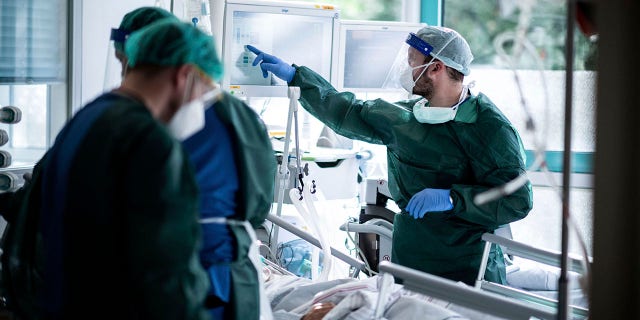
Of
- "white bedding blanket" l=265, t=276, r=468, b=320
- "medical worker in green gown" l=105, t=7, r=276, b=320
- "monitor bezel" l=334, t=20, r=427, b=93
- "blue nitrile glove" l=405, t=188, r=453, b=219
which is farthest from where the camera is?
"monitor bezel" l=334, t=20, r=427, b=93

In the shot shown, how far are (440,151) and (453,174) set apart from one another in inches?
4.0

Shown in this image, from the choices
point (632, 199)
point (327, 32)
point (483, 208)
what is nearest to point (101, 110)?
point (632, 199)

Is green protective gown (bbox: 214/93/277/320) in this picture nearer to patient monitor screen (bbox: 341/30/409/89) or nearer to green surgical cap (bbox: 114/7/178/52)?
green surgical cap (bbox: 114/7/178/52)

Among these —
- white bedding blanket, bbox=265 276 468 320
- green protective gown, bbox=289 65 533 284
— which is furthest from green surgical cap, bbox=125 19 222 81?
green protective gown, bbox=289 65 533 284

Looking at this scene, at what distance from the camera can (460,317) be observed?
88.0 inches

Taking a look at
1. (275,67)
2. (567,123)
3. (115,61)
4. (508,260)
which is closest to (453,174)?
(275,67)

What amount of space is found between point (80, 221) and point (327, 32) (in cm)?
253

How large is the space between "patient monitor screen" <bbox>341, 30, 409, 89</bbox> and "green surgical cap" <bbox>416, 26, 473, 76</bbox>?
872 millimetres

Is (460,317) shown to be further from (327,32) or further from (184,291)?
(327,32)

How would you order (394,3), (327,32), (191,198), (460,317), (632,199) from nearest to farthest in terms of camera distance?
(632,199)
(191,198)
(460,317)
(327,32)
(394,3)

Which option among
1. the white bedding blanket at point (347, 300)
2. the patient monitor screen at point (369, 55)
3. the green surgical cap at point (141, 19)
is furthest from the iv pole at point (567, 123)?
the patient monitor screen at point (369, 55)

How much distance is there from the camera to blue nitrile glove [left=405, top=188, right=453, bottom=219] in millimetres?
2809

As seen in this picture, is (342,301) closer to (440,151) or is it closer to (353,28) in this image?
(440,151)

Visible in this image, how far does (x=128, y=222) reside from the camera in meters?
1.37
